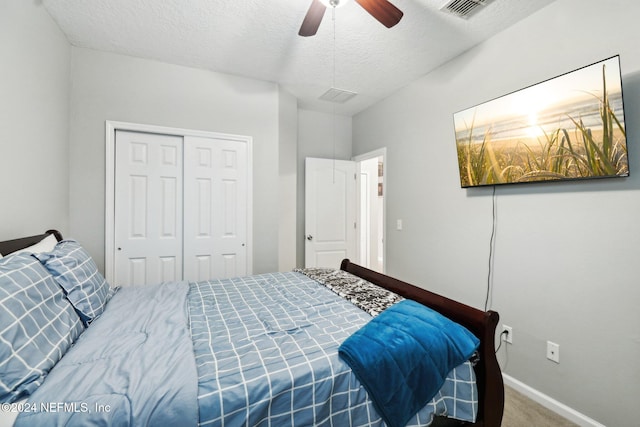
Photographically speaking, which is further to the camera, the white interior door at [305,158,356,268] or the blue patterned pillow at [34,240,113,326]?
the white interior door at [305,158,356,268]

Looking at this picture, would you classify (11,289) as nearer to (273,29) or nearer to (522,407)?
(273,29)

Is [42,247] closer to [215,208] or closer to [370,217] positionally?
[215,208]

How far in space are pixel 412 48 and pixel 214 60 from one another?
76.3 inches

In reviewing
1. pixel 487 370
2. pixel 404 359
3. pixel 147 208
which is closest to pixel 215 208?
pixel 147 208

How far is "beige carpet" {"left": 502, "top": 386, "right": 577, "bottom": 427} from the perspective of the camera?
1.81m

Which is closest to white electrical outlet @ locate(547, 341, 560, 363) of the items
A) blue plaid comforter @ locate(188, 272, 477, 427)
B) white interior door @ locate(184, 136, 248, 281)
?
blue plaid comforter @ locate(188, 272, 477, 427)

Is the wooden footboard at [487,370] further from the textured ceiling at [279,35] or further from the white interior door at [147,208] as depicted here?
the white interior door at [147,208]

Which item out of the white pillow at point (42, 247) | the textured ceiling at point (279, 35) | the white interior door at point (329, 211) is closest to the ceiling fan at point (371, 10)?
the textured ceiling at point (279, 35)

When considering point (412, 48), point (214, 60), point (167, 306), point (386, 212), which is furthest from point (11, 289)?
point (386, 212)

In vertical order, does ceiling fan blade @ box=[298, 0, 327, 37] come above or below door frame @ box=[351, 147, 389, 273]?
above

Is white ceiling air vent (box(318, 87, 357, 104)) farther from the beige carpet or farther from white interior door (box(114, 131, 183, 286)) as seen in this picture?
the beige carpet

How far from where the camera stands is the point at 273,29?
2342 millimetres

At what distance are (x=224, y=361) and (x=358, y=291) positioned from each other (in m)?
1.01

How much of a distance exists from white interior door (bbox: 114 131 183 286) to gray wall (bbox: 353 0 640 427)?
267cm
